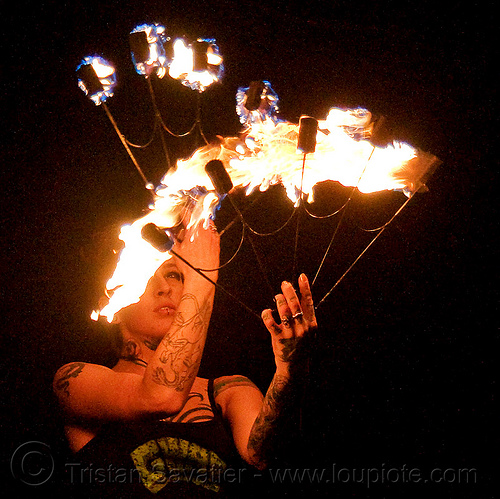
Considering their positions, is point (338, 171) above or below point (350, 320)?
above

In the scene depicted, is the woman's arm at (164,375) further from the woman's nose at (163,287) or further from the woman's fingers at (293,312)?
the woman's fingers at (293,312)

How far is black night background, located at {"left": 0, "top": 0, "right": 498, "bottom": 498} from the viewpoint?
8.85ft

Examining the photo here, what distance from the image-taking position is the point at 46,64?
2848 mm

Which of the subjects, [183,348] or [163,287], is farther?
[163,287]

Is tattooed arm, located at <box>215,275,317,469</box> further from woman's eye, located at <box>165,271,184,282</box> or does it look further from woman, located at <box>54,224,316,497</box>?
woman's eye, located at <box>165,271,184,282</box>

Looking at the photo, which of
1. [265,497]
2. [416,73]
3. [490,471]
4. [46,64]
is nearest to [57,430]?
[265,497]

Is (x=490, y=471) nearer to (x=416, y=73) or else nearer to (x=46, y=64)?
(x=416, y=73)

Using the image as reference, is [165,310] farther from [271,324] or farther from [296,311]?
[296,311]

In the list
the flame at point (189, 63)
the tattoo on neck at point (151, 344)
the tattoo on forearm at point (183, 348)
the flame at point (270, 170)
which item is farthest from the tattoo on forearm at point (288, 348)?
the flame at point (189, 63)

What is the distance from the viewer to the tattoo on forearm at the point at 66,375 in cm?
213

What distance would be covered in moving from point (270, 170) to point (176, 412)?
46.6 inches

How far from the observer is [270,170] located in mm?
2053

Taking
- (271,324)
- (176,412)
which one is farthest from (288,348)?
(176,412)

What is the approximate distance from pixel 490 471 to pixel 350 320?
1161mm
